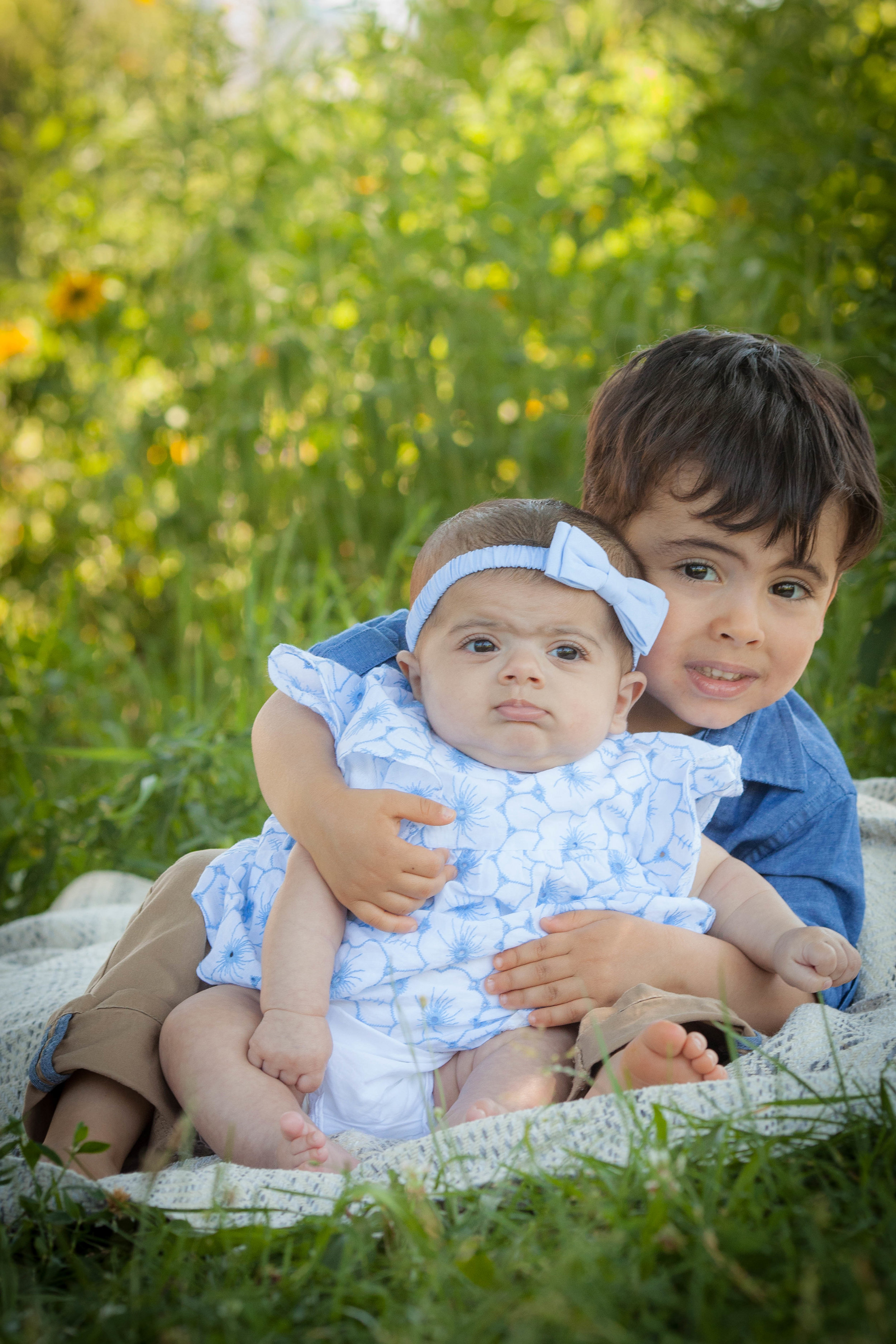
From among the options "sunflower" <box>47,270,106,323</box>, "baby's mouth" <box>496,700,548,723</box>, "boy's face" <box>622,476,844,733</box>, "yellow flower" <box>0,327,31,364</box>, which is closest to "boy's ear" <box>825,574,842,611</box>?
"boy's face" <box>622,476,844,733</box>

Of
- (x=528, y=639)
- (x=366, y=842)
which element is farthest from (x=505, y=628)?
(x=366, y=842)

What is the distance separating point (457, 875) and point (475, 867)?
29mm

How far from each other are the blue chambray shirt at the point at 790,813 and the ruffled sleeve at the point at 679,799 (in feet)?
0.60

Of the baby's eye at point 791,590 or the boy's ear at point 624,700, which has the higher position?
the baby's eye at point 791,590

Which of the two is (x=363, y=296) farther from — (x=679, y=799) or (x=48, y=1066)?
(x=48, y=1066)

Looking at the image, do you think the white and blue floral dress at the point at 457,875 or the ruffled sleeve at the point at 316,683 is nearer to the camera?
the white and blue floral dress at the point at 457,875

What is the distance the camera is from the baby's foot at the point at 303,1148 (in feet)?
4.20

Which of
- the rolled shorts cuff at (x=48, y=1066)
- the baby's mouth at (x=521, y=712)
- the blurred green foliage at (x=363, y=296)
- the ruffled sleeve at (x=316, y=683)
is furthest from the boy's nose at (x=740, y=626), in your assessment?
the blurred green foliage at (x=363, y=296)

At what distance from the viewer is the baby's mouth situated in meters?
1.51

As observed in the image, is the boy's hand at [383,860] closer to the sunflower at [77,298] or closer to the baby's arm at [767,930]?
the baby's arm at [767,930]

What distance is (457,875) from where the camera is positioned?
1.51m

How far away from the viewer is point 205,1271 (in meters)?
1.06

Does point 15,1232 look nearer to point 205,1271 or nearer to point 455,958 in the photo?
point 205,1271

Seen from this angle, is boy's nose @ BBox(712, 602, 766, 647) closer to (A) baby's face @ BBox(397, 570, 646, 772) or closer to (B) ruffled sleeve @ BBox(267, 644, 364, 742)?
(A) baby's face @ BBox(397, 570, 646, 772)
